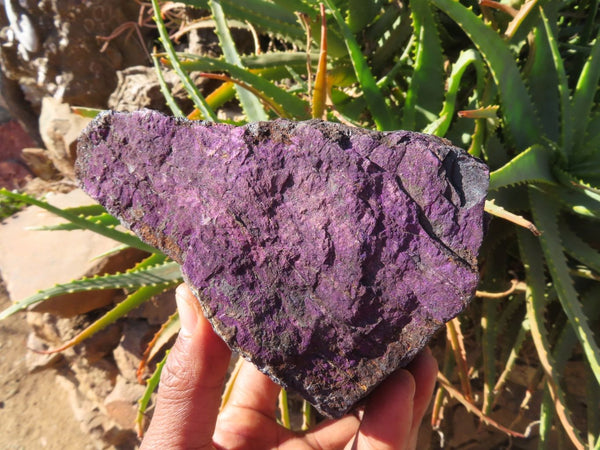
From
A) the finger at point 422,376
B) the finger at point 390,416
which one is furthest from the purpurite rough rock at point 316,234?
the finger at point 422,376

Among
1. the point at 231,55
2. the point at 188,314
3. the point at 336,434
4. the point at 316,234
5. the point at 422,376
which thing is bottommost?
the point at 336,434

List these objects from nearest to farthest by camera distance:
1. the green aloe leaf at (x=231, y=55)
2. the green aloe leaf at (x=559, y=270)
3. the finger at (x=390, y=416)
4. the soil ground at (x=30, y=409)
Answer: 1. the finger at (x=390, y=416)
2. the green aloe leaf at (x=559, y=270)
3. the green aloe leaf at (x=231, y=55)
4. the soil ground at (x=30, y=409)

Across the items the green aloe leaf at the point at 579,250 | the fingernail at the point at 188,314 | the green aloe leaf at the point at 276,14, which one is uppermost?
the green aloe leaf at the point at 276,14

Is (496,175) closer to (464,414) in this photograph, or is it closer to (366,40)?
(366,40)

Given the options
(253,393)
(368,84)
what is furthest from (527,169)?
(253,393)

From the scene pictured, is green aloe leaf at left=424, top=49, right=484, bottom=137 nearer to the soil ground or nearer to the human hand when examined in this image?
the human hand

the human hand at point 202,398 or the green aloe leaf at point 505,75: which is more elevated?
the green aloe leaf at point 505,75

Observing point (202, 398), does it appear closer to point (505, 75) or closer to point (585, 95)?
point (505, 75)

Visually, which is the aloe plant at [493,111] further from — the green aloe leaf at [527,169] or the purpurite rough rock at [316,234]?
the purpurite rough rock at [316,234]
